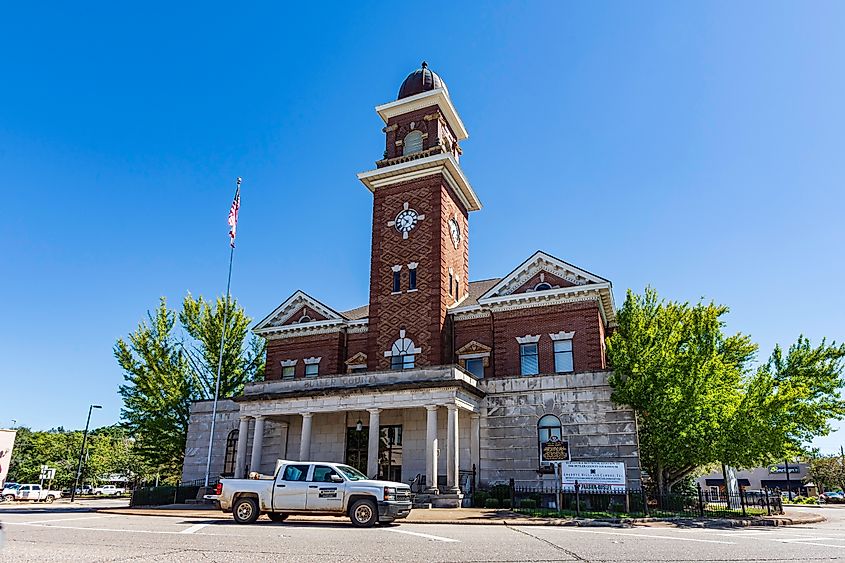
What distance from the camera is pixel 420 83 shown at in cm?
4109

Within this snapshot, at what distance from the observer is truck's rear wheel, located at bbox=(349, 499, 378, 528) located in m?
16.5

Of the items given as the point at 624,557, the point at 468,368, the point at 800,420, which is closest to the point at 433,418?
the point at 468,368

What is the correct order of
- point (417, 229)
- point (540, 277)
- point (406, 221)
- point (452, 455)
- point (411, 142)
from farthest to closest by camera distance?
point (411, 142), point (406, 221), point (417, 229), point (540, 277), point (452, 455)

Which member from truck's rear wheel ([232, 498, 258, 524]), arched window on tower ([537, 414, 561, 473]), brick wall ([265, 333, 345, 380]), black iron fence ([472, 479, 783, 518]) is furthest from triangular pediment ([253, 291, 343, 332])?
truck's rear wheel ([232, 498, 258, 524])

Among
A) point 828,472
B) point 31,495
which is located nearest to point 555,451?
point 31,495

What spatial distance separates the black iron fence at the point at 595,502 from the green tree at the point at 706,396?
2.34 metres

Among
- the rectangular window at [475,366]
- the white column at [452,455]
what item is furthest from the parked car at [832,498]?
the white column at [452,455]

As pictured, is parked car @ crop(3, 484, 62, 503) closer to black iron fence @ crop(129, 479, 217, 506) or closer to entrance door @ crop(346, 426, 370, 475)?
black iron fence @ crop(129, 479, 217, 506)

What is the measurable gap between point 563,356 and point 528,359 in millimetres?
1849

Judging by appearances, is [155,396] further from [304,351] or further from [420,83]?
[420,83]

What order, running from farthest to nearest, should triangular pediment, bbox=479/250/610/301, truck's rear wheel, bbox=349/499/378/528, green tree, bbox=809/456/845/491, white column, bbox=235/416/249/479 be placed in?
green tree, bbox=809/456/845/491, triangular pediment, bbox=479/250/610/301, white column, bbox=235/416/249/479, truck's rear wheel, bbox=349/499/378/528

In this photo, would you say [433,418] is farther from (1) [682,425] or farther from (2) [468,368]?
(1) [682,425]

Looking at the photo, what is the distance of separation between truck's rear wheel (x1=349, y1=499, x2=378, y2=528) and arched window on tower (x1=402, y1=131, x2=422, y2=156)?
26.9m

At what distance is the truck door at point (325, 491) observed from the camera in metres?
17.0
